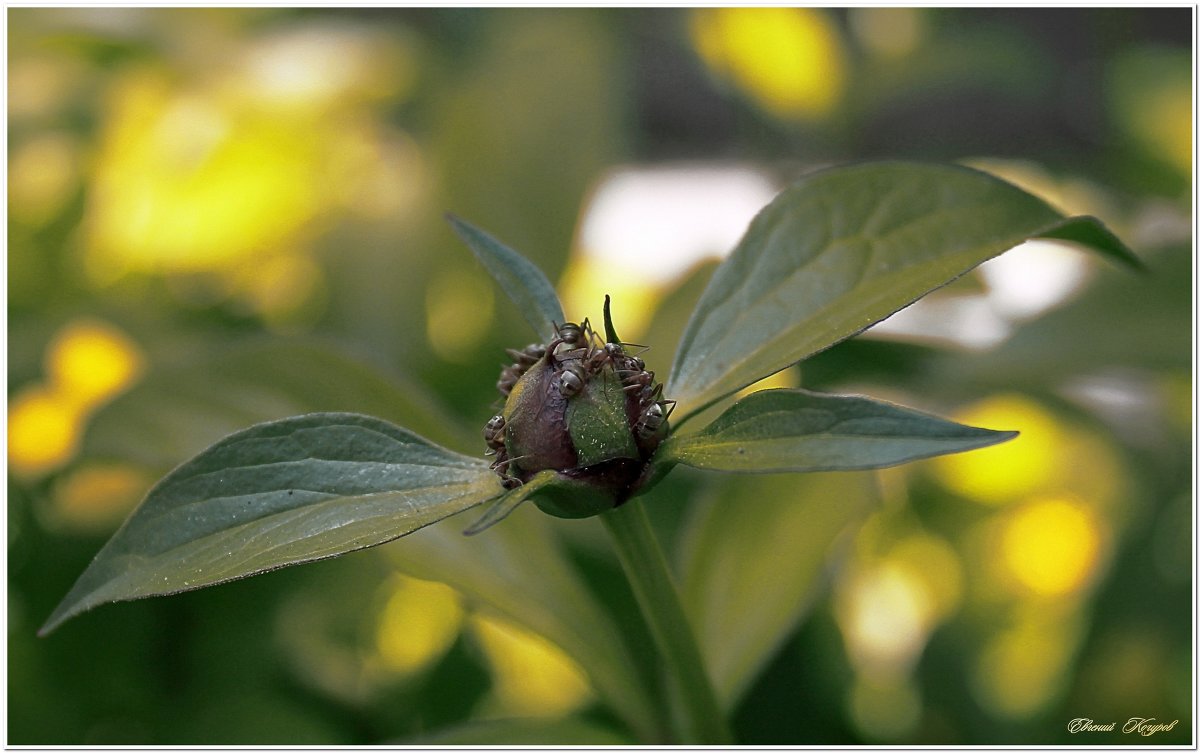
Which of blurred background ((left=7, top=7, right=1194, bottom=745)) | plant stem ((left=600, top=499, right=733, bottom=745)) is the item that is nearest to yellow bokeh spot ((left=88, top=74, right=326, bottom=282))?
blurred background ((left=7, top=7, right=1194, bottom=745))

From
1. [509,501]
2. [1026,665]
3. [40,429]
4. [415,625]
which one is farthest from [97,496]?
[1026,665]

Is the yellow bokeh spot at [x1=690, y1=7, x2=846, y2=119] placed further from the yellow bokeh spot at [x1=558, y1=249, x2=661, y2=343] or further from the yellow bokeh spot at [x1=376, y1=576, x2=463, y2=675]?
the yellow bokeh spot at [x1=376, y1=576, x2=463, y2=675]

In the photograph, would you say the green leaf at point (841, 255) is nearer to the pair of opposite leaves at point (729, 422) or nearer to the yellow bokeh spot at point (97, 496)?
the pair of opposite leaves at point (729, 422)

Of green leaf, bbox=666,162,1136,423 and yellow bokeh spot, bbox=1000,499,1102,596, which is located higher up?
green leaf, bbox=666,162,1136,423

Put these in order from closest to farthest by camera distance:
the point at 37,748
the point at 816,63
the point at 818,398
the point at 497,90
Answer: the point at 818,398
the point at 37,748
the point at 497,90
the point at 816,63

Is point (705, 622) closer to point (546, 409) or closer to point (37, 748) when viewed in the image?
point (546, 409)

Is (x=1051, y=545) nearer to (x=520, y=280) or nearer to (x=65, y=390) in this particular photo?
(x=520, y=280)

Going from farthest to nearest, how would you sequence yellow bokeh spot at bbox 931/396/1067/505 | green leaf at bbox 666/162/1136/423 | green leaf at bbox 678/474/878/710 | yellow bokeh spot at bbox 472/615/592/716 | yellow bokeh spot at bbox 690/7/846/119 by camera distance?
yellow bokeh spot at bbox 690/7/846/119 → yellow bokeh spot at bbox 931/396/1067/505 → yellow bokeh spot at bbox 472/615/592/716 → green leaf at bbox 678/474/878/710 → green leaf at bbox 666/162/1136/423

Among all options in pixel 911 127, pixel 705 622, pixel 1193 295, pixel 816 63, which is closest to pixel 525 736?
pixel 705 622
